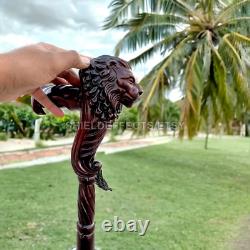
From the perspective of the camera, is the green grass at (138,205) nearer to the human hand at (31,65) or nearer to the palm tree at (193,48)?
the palm tree at (193,48)

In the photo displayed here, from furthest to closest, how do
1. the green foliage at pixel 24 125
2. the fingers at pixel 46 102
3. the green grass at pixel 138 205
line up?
the green foliage at pixel 24 125, the green grass at pixel 138 205, the fingers at pixel 46 102

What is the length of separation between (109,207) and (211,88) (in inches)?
98.9

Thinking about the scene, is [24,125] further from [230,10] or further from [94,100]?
[94,100]

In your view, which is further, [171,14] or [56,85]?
[171,14]

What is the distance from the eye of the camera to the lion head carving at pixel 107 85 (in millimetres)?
452

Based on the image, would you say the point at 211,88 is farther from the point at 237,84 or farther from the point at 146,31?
the point at 146,31

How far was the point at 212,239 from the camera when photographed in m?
2.08

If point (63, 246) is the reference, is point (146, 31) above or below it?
above

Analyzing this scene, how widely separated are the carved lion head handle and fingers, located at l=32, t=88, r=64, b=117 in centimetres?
1

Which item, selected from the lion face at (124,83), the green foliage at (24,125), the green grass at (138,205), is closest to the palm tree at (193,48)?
the green grass at (138,205)

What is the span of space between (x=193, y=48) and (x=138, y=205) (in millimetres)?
2629

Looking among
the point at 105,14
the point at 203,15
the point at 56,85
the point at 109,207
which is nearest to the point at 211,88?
the point at 203,15

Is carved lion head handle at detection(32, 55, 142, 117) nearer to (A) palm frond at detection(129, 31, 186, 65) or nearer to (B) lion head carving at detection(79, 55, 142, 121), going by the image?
(B) lion head carving at detection(79, 55, 142, 121)

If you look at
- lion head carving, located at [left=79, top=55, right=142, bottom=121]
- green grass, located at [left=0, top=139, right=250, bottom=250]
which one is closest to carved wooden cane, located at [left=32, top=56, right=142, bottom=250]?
lion head carving, located at [left=79, top=55, right=142, bottom=121]
